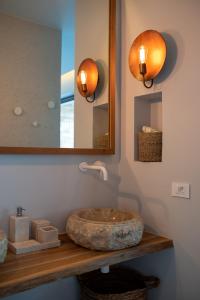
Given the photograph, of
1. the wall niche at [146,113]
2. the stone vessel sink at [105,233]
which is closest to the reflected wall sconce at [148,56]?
the wall niche at [146,113]

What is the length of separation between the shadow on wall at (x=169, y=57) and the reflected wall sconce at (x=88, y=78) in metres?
0.47

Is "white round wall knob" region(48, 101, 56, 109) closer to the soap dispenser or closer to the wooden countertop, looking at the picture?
the soap dispenser

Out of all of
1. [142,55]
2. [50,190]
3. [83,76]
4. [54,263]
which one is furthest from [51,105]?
[54,263]

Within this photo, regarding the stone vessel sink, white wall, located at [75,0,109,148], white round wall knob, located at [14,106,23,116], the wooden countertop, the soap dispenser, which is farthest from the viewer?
white wall, located at [75,0,109,148]

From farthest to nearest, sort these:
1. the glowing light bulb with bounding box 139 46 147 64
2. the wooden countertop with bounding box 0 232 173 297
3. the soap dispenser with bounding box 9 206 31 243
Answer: the glowing light bulb with bounding box 139 46 147 64 → the soap dispenser with bounding box 9 206 31 243 → the wooden countertop with bounding box 0 232 173 297

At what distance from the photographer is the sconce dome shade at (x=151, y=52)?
161 centimetres

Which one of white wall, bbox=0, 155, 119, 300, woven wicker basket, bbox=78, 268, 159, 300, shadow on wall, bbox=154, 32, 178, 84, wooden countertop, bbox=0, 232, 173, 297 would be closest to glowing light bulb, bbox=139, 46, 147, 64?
shadow on wall, bbox=154, 32, 178, 84

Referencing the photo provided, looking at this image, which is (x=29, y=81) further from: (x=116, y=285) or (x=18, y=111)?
(x=116, y=285)

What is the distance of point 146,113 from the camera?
1.90 meters

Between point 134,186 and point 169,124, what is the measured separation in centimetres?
51

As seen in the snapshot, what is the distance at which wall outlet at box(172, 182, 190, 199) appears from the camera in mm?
1521

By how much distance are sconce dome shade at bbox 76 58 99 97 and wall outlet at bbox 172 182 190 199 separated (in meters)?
0.83

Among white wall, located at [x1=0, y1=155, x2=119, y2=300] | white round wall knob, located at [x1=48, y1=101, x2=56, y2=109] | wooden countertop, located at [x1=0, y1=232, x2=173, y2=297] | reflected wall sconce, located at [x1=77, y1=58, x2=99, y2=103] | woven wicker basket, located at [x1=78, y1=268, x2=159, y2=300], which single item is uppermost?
reflected wall sconce, located at [x1=77, y1=58, x2=99, y2=103]

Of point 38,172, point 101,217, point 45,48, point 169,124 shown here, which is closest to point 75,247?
point 101,217
